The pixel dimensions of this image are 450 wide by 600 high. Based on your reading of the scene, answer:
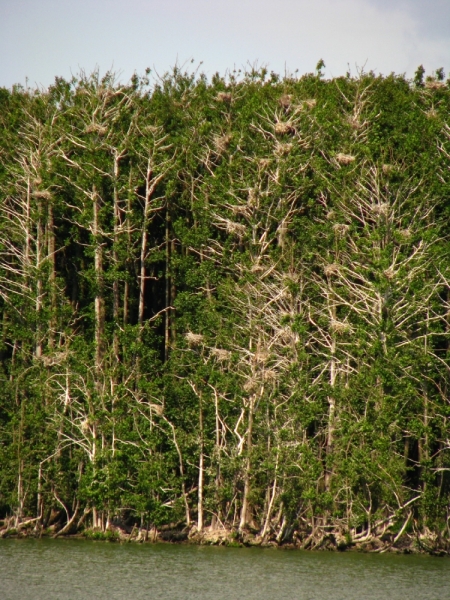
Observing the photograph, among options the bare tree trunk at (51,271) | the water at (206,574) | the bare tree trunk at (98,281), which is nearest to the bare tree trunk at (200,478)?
the water at (206,574)

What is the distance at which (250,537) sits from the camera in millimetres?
31719

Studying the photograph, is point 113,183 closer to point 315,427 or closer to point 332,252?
point 332,252

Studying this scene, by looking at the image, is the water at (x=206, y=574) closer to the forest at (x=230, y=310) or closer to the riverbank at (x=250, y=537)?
the riverbank at (x=250, y=537)

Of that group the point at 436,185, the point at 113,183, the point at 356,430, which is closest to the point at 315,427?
the point at 356,430

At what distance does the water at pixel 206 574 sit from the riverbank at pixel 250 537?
3.13ft

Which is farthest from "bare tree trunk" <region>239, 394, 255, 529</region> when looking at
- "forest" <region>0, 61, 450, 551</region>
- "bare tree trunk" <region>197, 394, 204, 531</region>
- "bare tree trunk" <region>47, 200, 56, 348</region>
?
"bare tree trunk" <region>47, 200, 56, 348</region>

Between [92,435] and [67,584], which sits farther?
[92,435]

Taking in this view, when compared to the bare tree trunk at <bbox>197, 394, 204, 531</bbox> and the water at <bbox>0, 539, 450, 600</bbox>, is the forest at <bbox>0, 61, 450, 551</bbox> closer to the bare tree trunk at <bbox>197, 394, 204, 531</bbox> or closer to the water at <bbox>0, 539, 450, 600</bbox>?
the bare tree trunk at <bbox>197, 394, 204, 531</bbox>

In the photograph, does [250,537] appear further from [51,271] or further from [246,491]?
[51,271]

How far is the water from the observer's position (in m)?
22.3

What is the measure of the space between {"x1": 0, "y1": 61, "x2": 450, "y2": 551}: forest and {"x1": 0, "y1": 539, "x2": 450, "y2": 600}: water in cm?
236

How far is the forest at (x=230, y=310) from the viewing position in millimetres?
31859

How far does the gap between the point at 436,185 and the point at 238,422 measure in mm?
11550

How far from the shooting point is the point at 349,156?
3575 centimetres
